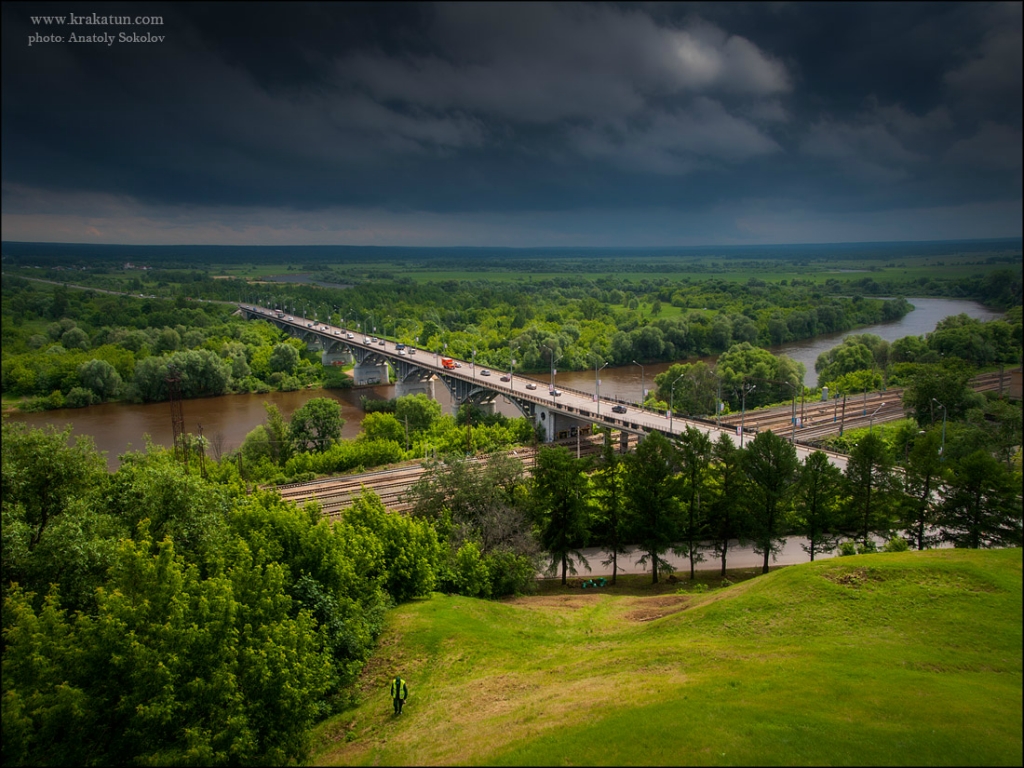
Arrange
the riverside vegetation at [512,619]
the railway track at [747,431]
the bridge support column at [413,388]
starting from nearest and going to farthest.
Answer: the riverside vegetation at [512,619]
the railway track at [747,431]
the bridge support column at [413,388]

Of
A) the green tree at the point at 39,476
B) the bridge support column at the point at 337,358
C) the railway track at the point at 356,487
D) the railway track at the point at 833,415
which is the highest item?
the green tree at the point at 39,476

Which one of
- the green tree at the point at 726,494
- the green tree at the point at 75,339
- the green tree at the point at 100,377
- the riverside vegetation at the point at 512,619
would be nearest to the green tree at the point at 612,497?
the riverside vegetation at the point at 512,619

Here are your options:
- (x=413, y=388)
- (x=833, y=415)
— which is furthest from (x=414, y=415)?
(x=833, y=415)

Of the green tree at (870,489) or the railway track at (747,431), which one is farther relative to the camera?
the railway track at (747,431)

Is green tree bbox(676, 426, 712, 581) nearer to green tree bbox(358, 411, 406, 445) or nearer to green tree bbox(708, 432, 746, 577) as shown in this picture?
green tree bbox(708, 432, 746, 577)

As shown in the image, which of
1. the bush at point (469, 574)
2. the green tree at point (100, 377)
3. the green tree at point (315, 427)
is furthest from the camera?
the green tree at point (100, 377)

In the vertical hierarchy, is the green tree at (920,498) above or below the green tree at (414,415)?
above

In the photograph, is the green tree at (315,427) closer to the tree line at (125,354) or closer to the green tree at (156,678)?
the tree line at (125,354)

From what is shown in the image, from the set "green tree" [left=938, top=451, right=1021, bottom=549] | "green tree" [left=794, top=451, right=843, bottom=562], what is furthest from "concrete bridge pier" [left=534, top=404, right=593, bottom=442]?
"green tree" [left=938, top=451, right=1021, bottom=549]

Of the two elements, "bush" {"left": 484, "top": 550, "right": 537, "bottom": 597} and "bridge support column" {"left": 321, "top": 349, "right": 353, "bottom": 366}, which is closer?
"bush" {"left": 484, "top": 550, "right": 537, "bottom": 597}
